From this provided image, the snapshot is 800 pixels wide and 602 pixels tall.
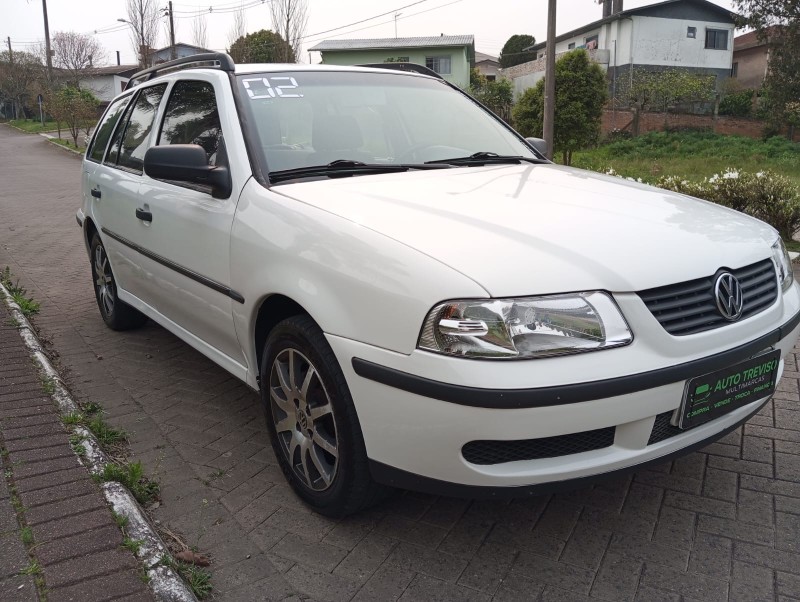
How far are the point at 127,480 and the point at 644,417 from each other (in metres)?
2.08

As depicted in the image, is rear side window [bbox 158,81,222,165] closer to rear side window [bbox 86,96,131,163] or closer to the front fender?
the front fender

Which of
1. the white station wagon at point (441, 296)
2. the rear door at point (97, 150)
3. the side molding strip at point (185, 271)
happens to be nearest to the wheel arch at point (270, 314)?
the white station wagon at point (441, 296)

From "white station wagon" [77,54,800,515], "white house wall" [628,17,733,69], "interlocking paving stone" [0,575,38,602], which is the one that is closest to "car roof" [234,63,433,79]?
"white station wagon" [77,54,800,515]

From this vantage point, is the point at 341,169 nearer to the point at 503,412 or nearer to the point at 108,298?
the point at 503,412

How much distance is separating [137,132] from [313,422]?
2720mm

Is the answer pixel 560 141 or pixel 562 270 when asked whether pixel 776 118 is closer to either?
pixel 560 141

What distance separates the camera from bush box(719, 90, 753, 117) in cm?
2948

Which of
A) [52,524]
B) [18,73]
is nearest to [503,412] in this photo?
[52,524]

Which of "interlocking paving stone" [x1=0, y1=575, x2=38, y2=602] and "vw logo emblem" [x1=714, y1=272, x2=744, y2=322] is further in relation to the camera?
"vw logo emblem" [x1=714, y1=272, x2=744, y2=322]

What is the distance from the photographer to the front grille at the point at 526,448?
212 cm

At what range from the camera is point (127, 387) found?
4.23m

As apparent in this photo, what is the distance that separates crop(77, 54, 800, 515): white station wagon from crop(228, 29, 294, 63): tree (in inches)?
898

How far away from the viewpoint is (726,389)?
233cm

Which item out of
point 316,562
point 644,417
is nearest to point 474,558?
point 316,562
